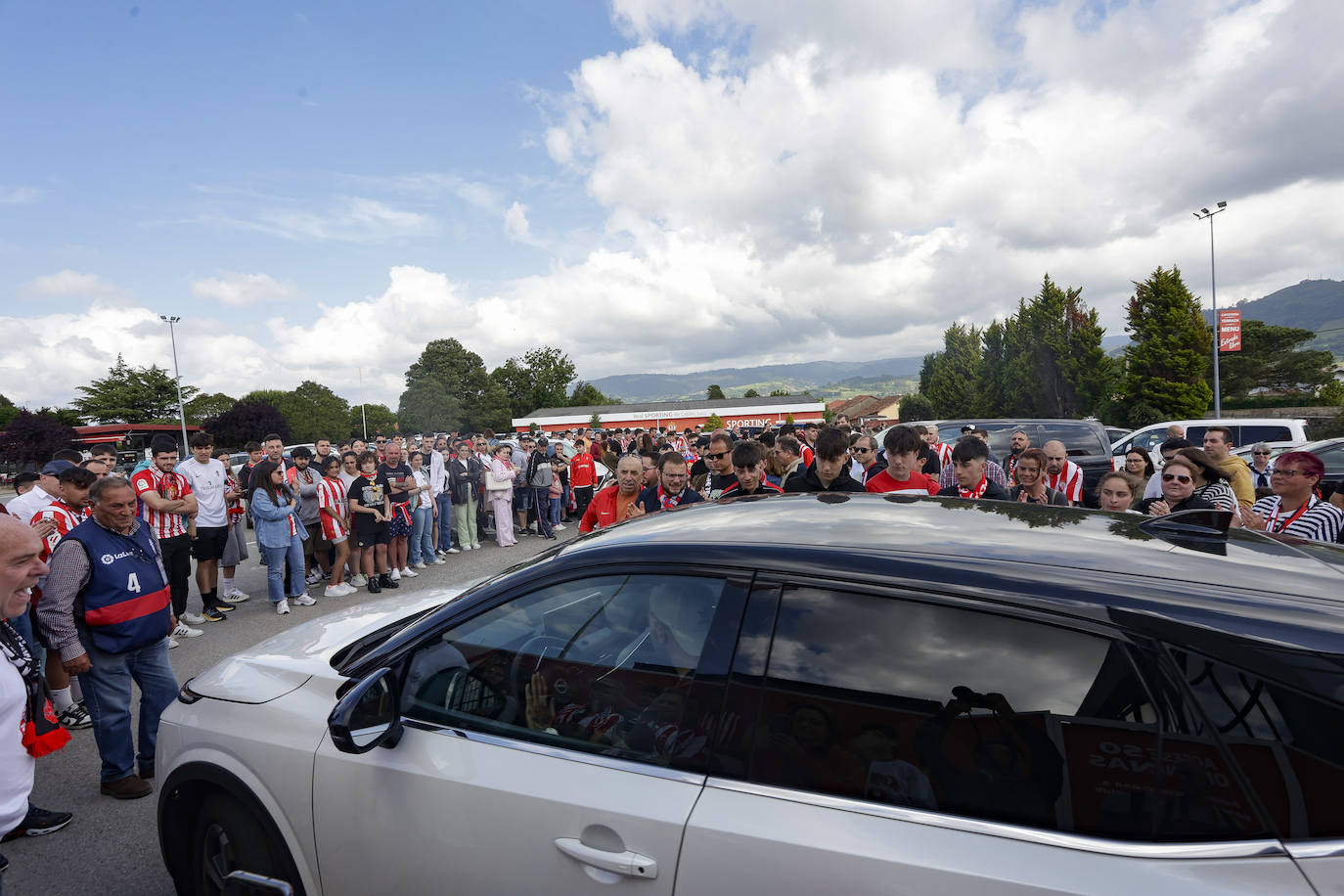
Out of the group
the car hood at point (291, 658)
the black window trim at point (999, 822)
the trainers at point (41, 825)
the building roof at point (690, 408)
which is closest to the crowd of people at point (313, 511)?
the trainers at point (41, 825)

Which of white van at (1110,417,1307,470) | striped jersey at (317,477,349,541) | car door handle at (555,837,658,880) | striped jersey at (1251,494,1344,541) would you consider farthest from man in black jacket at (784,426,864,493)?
white van at (1110,417,1307,470)

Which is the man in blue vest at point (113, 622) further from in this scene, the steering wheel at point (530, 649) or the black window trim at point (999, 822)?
the black window trim at point (999, 822)

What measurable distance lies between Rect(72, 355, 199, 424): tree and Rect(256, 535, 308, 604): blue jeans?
6856 centimetres

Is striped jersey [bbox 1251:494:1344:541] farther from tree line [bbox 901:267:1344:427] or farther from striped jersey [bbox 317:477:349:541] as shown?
tree line [bbox 901:267:1344:427]

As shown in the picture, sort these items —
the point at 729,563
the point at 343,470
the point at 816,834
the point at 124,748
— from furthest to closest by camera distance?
1. the point at 343,470
2. the point at 124,748
3. the point at 729,563
4. the point at 816,834

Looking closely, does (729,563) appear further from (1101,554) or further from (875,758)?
(1101,554)

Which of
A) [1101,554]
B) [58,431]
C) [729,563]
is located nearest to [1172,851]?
[1101,554]

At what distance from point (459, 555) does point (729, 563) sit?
33.3 ft

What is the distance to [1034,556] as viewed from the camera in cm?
167

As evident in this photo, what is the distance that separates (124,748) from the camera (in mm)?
3855

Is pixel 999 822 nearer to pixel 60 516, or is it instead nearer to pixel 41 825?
pixel 41 825

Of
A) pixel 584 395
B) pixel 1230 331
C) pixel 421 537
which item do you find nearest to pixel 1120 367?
pixel 1230 331

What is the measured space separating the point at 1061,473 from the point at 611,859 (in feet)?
22.6

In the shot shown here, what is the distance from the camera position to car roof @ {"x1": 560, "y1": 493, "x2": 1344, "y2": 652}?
54.9 inches
